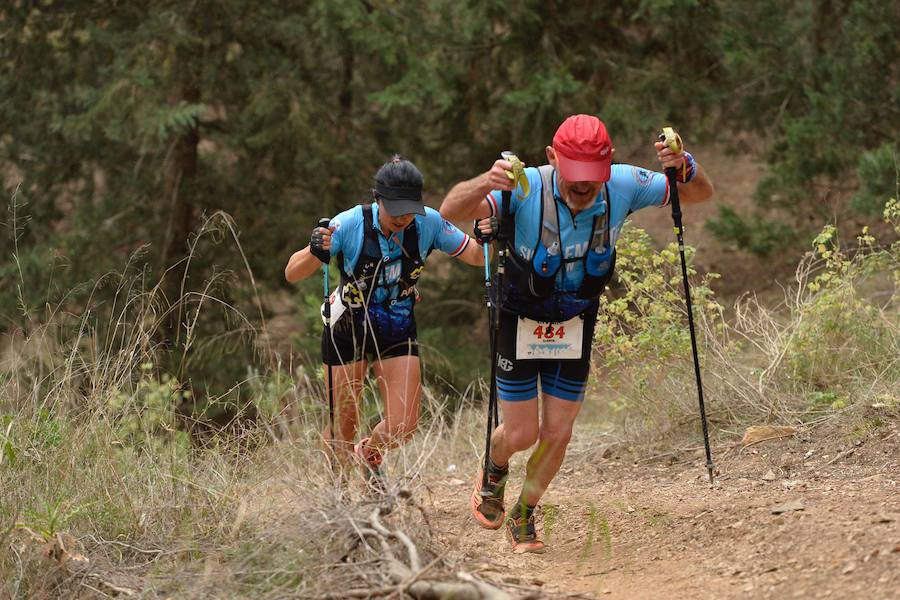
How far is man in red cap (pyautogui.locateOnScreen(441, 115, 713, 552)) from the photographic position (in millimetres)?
5219

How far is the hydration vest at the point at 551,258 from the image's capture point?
529 cm

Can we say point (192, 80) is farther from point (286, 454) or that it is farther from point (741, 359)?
point (286, 454)

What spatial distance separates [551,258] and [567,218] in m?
0.20

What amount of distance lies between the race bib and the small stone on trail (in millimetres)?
1214

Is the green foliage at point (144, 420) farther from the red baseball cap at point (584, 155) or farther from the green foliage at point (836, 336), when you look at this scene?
the green foliage at point (836, 336)

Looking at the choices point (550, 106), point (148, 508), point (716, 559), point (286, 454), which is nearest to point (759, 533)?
point (716, 559)

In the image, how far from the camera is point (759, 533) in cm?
524

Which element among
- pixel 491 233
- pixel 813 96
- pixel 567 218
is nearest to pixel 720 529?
pixel 567 218

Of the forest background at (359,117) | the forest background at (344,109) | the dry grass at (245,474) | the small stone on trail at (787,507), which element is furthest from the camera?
the forest background at (344,109)

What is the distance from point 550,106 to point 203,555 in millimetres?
9200

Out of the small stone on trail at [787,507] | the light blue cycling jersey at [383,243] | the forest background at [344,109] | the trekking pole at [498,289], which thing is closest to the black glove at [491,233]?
the trekking pole at [498,289]

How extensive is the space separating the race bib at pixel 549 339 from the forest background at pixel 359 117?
5.85 metres

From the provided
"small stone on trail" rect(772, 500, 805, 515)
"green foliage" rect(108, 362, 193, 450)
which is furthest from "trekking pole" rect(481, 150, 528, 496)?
"green foliage" rect(108, 362, 193, 450)

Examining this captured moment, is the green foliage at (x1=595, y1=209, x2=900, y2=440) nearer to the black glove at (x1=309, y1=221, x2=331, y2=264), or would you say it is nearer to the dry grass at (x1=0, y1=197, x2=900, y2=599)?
the dry grass at (x1=0, y1=197, x2=900, y2=599)
